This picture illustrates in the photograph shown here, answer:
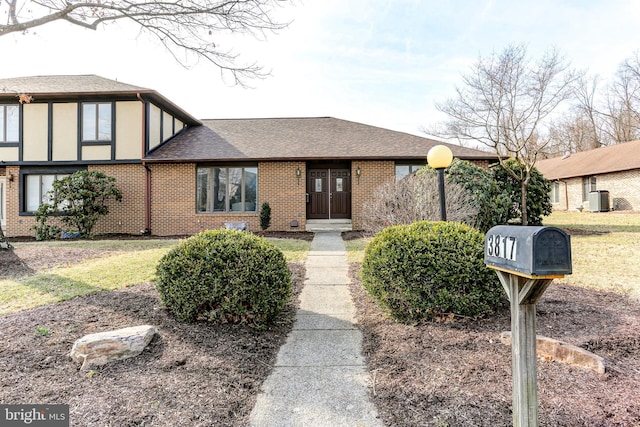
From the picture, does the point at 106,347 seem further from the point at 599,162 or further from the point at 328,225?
the point at 599,162

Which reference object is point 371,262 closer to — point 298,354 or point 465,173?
point 298,354

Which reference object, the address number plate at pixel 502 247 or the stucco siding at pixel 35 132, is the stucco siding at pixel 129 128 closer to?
the stucco siding at pixel 35 132

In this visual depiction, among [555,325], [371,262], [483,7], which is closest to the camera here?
[555,325]

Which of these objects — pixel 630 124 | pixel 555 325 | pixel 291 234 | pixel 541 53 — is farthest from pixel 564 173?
pixel 555 325

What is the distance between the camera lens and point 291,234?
11.8 metres

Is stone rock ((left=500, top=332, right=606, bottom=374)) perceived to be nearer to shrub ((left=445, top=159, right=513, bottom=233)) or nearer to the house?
shrub ((left=445, top=159, right=513, bottom=233))

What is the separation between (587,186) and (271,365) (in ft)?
86.7

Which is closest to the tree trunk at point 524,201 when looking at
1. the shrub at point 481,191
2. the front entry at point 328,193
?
the shrub at point 481,191

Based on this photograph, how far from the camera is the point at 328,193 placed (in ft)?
44.6

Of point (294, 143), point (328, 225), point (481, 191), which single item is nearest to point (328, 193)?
point (328, 225)

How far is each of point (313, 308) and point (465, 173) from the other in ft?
20.5

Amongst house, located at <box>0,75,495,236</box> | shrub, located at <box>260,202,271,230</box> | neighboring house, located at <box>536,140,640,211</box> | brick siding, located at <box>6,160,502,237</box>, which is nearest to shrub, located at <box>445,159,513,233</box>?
house, located at <box>0,75,495,236</box>

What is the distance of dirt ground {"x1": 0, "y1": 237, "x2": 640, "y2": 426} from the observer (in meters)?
2.18

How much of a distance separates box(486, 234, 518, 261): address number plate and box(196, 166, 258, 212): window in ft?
37.7
